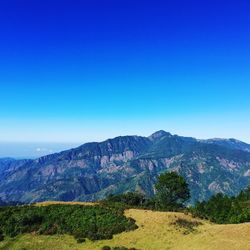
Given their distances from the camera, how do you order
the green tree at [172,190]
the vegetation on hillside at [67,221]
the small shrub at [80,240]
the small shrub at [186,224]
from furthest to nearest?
1. the green tree at [172,190]
2. the vegetation on hillside at [67,221]
3. the small shrub at [186,224]
4. the small shrub at [80,240]

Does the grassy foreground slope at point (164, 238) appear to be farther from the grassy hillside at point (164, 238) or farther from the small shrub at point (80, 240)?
the small shrub at point (80, 240)

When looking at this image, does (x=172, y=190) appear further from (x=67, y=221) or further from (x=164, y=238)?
(x=164, y=238)

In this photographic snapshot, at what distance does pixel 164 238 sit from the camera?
185 feet

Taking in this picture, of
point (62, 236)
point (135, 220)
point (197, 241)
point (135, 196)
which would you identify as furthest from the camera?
point (135, 196)

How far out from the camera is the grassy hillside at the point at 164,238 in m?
50.7

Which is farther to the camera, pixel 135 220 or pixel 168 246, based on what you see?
pixel 135 220

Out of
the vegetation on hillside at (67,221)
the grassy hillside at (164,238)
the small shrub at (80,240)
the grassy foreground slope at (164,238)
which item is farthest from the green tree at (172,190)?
the small shrub at (80,240)

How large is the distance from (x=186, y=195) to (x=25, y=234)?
2957 inches

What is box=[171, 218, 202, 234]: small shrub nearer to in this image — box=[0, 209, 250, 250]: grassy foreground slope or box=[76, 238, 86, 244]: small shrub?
box=[0, 209, 250, 250]: grassy foreground slope

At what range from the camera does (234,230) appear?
5481cm

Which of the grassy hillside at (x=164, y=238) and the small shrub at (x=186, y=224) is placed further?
the small shrub at (x=186, y=224)

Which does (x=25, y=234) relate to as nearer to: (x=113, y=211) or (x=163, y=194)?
(x=113, y=211)

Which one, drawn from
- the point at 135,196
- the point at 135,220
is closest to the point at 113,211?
the point at 135,220

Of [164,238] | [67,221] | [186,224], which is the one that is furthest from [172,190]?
[164,238]
